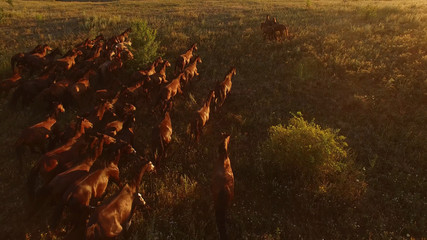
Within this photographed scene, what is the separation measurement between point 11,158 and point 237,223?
6151 mm

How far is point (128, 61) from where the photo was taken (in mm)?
11930

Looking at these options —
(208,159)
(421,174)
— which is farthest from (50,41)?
(421,174)

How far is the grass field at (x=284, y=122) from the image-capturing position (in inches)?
216

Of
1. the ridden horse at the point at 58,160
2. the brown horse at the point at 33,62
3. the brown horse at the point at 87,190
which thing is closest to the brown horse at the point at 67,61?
the brown horse at the point at 33,62

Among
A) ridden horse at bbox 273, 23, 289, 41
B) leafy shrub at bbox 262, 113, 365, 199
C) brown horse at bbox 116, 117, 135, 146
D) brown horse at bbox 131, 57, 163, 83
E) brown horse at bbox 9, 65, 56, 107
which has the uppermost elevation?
ridden horse at bbox 273, 23, 289, 41

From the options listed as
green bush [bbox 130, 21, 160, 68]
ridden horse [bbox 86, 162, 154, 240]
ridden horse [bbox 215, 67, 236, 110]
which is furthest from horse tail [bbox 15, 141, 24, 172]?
green bush [bbox 130, 21, 160, 68]

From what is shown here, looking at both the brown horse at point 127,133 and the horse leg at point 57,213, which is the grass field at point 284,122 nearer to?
the horse leg at point 57,213

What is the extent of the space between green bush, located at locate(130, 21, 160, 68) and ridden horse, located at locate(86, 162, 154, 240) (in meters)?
A: 7.92

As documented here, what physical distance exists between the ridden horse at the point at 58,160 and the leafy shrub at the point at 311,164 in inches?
170

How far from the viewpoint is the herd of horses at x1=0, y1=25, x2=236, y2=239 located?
462 centimetres

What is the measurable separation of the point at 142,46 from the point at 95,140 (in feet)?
25.7

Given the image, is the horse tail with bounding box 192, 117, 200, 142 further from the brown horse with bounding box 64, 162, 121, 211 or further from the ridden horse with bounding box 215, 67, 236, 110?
the brown horse with bounding box 64, 162, 121, 211

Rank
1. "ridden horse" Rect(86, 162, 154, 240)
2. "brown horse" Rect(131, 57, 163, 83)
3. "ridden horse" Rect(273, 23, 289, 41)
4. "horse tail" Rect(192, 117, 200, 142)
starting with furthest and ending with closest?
"ridden horse" Rect(273, 23, 289, 41)
"brown horse" Rect(131, 57, 163, 83)
"horse tail" Rect(192, 117, 200, 142)
"ridden horse" Rect(86, 162, 154, 240)

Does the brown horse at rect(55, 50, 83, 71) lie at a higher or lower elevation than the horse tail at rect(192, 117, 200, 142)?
higher
